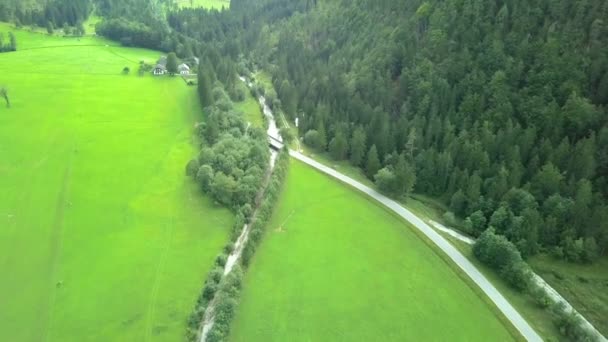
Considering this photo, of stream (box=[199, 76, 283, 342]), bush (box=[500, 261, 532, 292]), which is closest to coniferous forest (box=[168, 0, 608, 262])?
bush (box=[500, 261, 532, 292])

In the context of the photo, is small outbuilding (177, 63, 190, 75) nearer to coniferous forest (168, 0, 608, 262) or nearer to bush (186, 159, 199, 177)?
coniferous forest (168, 0, 608, 262)

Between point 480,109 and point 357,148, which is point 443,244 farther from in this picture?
point 480,109

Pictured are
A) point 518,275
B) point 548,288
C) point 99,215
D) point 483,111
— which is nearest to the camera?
point 518,275


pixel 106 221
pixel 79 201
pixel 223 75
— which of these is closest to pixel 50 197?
pixel 79 201

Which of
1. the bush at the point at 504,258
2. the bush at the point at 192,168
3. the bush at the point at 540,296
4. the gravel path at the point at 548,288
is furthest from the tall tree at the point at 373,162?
the bush at the point at 540,296

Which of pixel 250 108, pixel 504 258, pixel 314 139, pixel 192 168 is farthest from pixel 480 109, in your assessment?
pixel 250 108

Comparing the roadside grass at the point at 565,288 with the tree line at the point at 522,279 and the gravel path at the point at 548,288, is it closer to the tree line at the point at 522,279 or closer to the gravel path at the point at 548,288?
the tree line at the point at 522,279
